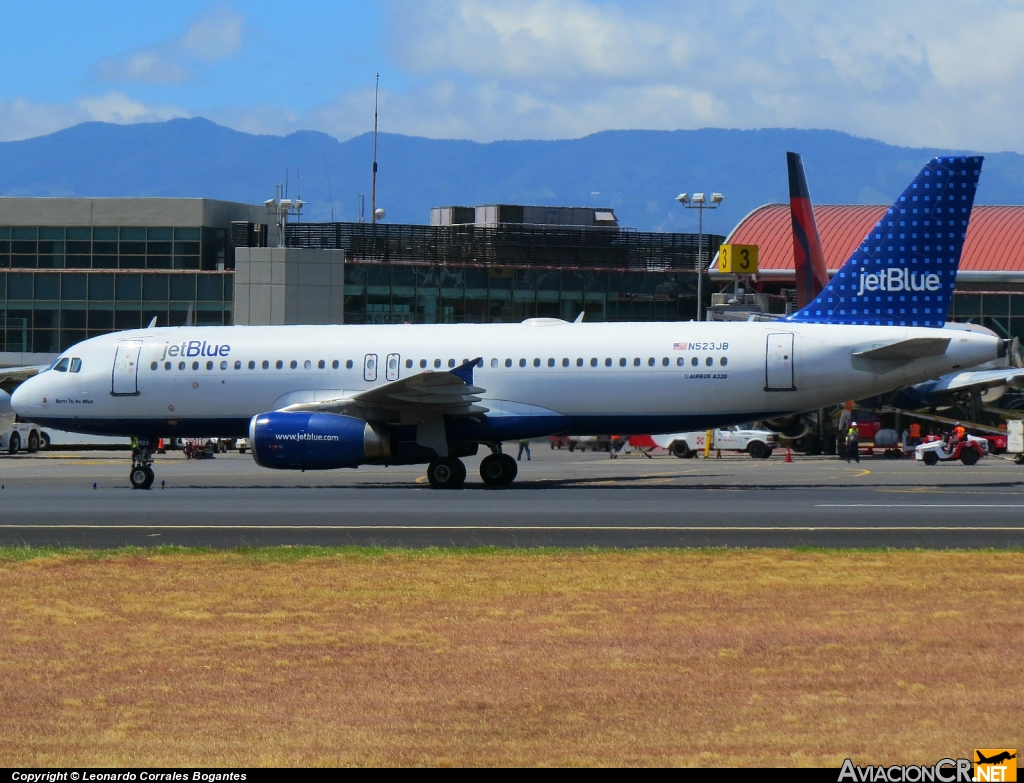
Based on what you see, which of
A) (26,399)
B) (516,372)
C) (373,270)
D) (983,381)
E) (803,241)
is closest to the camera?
(516,372)

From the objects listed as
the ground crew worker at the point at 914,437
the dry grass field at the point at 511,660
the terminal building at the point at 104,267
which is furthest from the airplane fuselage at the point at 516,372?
the terminal building at the point at 104,267

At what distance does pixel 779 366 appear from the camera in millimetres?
27891

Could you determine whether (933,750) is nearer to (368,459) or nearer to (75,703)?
(75,703)

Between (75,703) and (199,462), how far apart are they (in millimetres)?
36372

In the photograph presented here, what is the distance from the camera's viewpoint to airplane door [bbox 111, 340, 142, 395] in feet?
102

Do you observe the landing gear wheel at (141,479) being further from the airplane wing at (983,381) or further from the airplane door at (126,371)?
the airplane wing at (983,381)

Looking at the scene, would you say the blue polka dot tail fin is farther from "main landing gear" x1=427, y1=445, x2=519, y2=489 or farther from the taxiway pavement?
"main landing gear" x1=427, y1=445, x2=519, y2=489

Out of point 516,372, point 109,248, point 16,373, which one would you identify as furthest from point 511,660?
point 109,248

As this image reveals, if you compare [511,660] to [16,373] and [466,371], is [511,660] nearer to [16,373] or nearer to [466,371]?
[466,371]

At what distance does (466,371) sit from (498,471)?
8.82ft

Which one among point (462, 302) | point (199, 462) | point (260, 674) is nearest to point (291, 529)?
point (260, 674)

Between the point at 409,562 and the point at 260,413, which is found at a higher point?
the point at 260,413

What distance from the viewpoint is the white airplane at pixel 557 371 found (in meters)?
27.8

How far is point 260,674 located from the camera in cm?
973
